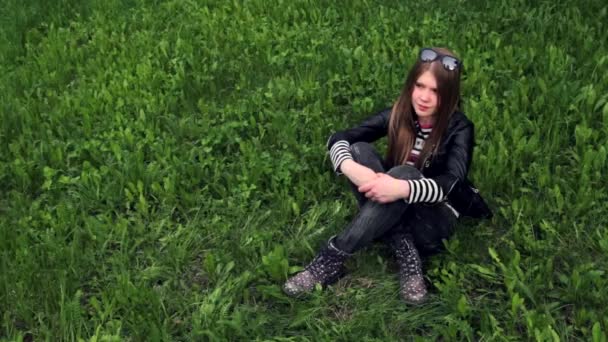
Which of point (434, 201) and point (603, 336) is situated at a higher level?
point (434, 201)

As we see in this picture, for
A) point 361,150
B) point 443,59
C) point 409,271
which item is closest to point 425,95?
point 443,59

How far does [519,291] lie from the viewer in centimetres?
301

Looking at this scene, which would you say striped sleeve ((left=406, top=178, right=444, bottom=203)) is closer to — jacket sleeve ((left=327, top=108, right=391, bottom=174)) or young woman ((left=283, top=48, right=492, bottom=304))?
young woman ((left=283, top=48, right=492, bottom=304))

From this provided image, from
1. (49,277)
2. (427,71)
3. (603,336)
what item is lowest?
(49,277)

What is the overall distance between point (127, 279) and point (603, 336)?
89.2 inches

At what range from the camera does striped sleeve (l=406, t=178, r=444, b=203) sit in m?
2.89

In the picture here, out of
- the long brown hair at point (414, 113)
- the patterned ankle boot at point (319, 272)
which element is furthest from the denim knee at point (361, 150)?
the patterned ankle boot at point (319, 272)

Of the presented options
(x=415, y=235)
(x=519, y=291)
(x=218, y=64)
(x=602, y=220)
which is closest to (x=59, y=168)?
(x=218, y=64)

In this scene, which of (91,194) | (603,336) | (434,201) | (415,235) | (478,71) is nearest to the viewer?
(603,336)

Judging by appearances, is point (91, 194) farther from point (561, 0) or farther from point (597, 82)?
point (561, 0)

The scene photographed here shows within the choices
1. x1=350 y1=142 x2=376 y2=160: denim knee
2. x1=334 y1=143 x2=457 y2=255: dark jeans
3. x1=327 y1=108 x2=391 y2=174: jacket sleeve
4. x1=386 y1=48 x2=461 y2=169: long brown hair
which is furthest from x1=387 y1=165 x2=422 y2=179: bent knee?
x1=327 y1=108 x2=391 y2=174: jacket sleeve

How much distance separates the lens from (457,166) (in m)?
2.98

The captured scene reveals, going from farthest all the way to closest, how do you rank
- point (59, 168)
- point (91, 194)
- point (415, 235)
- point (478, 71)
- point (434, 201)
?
point (478, 71)
point (59, 168)
point (91, 194)
point (415, 235)
point (434, 201)

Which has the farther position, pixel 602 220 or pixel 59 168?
pixel 59 168
